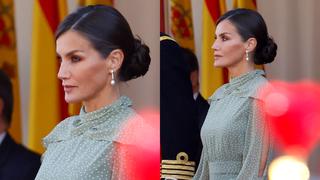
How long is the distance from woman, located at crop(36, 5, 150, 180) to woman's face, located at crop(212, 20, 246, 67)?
2.63ft

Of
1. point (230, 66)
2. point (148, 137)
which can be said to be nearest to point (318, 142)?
point (230, 66)

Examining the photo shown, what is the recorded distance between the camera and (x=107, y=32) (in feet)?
3.91

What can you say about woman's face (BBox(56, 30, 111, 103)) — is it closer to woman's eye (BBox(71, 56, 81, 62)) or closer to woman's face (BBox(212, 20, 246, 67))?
woman's eye (BBox(71, 56, 81, 62))

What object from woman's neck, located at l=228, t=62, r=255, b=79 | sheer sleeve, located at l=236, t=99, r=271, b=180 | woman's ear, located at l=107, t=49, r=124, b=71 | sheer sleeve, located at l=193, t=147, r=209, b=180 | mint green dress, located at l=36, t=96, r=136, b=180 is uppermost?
woman's ear, located at l=107, t=49, r=124, b=71

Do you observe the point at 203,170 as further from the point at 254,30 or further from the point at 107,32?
the point at 107,32

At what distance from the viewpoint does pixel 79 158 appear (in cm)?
116

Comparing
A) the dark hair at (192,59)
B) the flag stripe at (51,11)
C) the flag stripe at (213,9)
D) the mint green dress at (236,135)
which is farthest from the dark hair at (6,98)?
the flag stripe at (213,9)

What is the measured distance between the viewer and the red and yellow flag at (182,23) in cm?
275

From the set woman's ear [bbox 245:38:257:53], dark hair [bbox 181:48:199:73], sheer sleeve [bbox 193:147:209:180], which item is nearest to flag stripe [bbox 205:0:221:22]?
dark hair [bbox 181:48:199:73]

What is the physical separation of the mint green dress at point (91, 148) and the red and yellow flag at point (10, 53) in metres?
0.74

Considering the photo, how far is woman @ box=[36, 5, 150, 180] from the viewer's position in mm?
1177

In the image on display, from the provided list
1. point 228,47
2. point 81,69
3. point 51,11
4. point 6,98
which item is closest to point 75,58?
point 81,69

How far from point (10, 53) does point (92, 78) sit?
86cm

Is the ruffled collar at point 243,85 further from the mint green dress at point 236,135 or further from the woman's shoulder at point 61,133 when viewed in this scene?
the woman's shoulder at point 61,133
